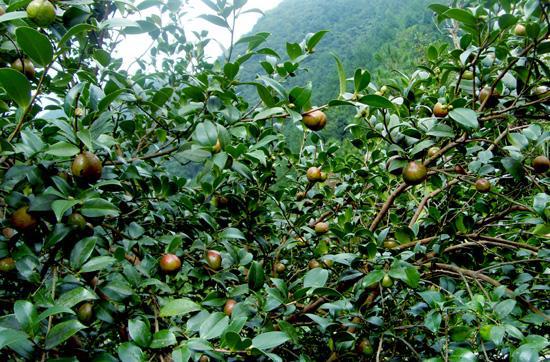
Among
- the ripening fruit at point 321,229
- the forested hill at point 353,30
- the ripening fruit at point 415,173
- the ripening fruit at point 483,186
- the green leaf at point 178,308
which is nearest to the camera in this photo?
the green leaf at point 178,308

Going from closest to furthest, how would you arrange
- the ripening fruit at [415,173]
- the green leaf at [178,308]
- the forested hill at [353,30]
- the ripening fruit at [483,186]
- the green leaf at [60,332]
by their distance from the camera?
the green leaf at [60,332] < the green leaf at [178,308] < the ripening fruit at [415,173] < the ripening fruit at [483,186] < the forested hill at [353,30]

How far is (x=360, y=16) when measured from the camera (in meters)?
19.2

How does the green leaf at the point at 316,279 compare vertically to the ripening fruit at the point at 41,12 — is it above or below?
below

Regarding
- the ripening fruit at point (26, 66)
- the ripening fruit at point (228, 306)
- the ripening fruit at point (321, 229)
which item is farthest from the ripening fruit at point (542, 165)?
the ripening fruit at point (26, 66)

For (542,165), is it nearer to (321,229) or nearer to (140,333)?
(321,229)

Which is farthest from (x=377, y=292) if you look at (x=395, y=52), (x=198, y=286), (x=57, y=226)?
(x=395, y=52)

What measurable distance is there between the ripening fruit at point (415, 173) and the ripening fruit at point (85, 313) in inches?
30.9

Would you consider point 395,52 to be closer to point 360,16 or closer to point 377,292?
point 360,16

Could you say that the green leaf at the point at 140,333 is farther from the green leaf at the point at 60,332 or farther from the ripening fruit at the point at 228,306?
the ripening fruit at the point at 228,306

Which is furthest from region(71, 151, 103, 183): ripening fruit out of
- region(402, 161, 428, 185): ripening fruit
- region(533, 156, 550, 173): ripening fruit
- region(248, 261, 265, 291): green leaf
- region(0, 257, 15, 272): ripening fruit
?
region(533, 156, 550, 173): ripening fruit

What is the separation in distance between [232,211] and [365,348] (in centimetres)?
67

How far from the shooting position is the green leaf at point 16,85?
67 cm

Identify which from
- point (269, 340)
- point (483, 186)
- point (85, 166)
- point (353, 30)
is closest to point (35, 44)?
point (85, 166)

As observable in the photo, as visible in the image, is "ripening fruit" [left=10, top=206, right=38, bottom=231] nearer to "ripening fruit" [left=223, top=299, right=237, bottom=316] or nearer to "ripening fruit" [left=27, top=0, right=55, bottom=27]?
"ripening fruit" [left=27, top=0, right=55, bottom=27]
